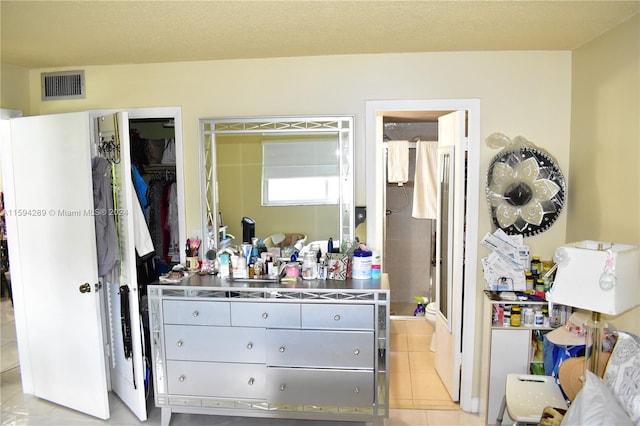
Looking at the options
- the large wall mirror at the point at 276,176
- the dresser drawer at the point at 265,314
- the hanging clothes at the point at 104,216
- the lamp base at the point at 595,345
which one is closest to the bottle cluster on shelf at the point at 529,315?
the lamp base at the point at 595,345

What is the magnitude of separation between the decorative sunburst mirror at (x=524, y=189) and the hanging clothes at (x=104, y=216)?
233 cm

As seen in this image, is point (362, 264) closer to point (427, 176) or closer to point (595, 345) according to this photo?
point (595, 345)

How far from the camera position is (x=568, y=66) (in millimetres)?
2621

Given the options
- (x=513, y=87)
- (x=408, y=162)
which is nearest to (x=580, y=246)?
(x=513, y=87)

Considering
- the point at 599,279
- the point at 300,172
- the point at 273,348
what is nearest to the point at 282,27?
the point at 300,172

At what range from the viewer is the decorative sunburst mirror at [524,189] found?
2.61 meters

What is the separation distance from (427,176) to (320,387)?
7.75 ft

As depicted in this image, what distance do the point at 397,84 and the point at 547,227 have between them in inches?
51.3

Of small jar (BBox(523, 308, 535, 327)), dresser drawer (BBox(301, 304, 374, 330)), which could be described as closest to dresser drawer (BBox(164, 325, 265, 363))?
dresser drawer (BBox(301, 304, 374, 330))

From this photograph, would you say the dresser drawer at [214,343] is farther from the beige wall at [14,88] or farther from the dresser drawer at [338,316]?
the beige wall at [14,88]

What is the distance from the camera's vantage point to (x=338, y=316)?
238 centimetres

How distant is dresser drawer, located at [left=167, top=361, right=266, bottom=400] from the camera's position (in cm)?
249

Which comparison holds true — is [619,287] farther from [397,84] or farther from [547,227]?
[397,84]

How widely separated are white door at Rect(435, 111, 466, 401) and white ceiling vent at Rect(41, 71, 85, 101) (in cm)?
256
